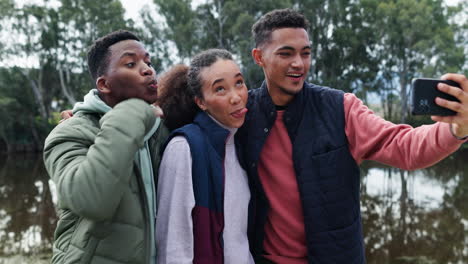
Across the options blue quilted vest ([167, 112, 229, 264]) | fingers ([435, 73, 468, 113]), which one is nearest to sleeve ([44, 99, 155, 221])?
blue quilted vest ([167, 112, 229, 264])

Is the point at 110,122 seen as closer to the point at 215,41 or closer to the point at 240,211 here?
the point at 240,211

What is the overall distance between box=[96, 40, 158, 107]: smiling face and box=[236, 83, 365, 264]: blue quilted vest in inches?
22.1

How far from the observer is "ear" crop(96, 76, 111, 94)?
1.60 meters

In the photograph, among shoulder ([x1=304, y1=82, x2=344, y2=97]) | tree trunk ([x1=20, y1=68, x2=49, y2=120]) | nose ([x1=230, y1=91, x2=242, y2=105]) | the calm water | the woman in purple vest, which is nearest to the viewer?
the woman in purple vest

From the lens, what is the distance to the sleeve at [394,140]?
1479 millimetres

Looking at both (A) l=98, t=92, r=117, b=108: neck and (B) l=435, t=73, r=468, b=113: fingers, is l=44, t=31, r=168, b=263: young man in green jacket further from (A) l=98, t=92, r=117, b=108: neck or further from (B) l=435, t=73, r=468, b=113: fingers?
(B) l=435, t=73, r=468, b=113: fingers

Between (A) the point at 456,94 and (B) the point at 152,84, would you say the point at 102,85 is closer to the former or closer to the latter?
(B) the point at 152,84

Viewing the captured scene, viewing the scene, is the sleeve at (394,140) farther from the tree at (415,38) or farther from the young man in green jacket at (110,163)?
the tree at (415,38)

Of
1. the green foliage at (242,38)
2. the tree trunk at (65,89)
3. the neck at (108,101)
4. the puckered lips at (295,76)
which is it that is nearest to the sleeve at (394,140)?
the puckered lips at (295,76)

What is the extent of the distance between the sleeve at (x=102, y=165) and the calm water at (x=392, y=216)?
513cm

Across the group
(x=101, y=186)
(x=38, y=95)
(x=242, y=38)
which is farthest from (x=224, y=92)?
(x=38, y=95)

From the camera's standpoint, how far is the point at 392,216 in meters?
8.02

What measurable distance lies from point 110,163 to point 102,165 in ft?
0.09

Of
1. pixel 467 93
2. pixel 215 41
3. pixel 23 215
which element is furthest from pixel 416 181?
pixel 215 41
